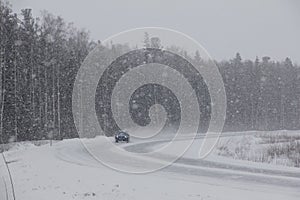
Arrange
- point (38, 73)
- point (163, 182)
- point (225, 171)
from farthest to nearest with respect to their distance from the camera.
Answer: point (38, 73) < point (225, 171) < point (163, 182)

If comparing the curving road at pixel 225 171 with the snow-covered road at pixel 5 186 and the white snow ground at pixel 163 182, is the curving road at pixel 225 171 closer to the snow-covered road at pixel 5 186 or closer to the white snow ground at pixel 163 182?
the white snow ground at pixel 163 182

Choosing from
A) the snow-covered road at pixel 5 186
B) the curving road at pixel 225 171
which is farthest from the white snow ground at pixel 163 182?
the snow-covered road at pixel 5 186

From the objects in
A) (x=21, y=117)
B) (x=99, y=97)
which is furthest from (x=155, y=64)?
(x=21, y=117)

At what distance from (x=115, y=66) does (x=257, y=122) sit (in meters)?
46.1

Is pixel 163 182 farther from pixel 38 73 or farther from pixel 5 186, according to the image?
pixel 38 73

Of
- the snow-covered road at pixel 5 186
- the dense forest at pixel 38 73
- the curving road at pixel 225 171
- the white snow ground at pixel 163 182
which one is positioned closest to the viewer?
the white snow ground at pixel 163 182

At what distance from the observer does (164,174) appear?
18.7 m

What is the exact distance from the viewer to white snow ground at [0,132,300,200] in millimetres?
13547

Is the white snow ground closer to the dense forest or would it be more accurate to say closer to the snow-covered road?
the snow-covered road

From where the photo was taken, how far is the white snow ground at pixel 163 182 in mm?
13547

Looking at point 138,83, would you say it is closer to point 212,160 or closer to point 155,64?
point 155,64

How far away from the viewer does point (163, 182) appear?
16031 mm

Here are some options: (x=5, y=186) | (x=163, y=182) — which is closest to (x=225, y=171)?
(x=163, y=182)

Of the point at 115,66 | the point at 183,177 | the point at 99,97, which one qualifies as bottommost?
the point at 183,177
